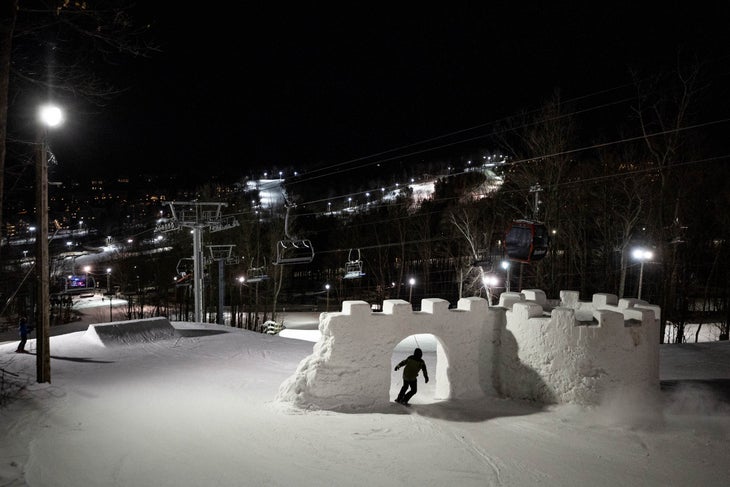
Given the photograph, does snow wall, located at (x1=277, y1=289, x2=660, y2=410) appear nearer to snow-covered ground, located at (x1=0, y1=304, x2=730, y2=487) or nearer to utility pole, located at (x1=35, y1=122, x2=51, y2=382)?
snow-covered ground, located at (x1=0, y1=304, x2=730, y2=487)

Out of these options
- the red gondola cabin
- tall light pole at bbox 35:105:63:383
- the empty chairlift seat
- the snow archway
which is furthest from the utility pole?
the empty chairlift seat

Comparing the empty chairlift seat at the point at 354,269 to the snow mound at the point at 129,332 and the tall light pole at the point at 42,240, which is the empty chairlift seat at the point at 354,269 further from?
the tall light pole at the point at 42,240

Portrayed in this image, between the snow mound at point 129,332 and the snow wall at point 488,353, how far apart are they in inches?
362

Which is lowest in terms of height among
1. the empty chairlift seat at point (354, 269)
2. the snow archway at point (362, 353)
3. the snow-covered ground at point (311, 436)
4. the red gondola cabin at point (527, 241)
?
the snow-covered ground at point (311, 436)

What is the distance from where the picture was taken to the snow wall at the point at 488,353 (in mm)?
10891

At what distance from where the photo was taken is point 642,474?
25.7 ft

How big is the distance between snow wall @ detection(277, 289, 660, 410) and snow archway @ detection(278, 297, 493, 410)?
23mm

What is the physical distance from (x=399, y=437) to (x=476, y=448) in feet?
4.63

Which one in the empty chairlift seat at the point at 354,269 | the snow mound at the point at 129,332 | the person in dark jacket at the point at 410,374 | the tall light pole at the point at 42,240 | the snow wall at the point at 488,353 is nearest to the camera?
the tall light pole at the point at 42,240

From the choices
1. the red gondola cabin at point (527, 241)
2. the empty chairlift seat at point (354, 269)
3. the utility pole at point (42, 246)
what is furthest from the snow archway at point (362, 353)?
the empty chairlift seat at point (354, 269)

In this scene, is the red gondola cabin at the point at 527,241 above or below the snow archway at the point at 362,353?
above

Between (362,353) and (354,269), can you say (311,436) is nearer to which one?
(362,353)

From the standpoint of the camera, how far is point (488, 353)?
41.1 ft

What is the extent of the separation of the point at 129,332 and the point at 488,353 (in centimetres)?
1301
